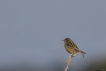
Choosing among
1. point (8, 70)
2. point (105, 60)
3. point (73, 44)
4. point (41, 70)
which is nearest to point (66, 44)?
point (73, 44)

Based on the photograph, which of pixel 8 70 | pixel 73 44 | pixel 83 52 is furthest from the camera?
pixel 8 70

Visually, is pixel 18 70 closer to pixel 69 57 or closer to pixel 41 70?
pixel 41 70

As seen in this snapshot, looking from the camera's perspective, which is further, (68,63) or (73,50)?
(73,50)

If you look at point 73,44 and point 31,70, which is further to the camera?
point 31,70

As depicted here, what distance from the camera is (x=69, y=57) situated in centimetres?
1074

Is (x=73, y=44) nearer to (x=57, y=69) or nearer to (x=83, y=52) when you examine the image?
(x=83, y=52)

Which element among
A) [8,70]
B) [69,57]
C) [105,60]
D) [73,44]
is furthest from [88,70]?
[105,60]

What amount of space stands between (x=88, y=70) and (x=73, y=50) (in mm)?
1081

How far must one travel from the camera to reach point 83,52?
A: 13094mm

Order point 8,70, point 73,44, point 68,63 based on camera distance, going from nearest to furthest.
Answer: point 68,63 < point 73,44 < point 8,70

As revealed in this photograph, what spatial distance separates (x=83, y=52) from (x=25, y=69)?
11354 millimetres

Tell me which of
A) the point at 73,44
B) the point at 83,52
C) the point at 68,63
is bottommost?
the point at 68,63

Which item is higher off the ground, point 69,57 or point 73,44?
point 73,44

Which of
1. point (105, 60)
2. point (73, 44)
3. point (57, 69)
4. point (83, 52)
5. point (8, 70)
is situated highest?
point (105, 60)
